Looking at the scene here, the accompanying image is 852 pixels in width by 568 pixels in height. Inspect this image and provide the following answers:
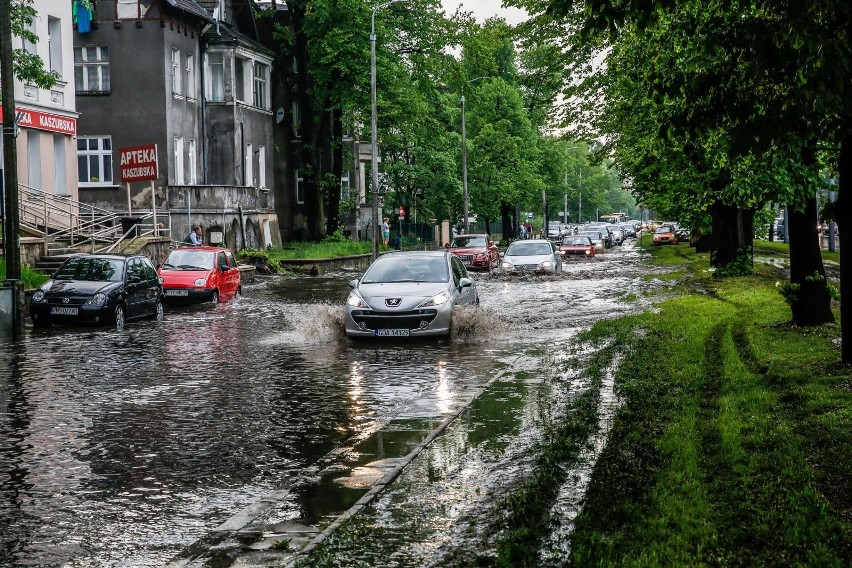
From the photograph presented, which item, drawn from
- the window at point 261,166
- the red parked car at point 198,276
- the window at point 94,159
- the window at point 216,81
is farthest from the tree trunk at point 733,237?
the window at point 261,166

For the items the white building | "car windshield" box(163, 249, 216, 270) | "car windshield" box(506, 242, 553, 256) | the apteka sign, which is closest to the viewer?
"car windshield" box(163, 249, 216, 270)

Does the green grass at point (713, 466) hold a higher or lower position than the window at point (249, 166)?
lower

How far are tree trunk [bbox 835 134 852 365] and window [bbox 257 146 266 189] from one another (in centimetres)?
4821

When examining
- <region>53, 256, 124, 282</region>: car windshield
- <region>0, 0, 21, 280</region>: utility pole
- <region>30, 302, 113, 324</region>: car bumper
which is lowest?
<region>30, 302, 113, 324</region>: car bumper

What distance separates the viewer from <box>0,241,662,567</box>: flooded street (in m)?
7.27

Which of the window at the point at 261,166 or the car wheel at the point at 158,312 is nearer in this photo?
the car wheel at the point at 158,312

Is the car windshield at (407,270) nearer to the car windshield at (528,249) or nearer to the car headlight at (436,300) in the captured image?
the car headlight at (436,300)

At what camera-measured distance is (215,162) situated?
2167 inches

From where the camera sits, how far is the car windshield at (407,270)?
Answer: 2084cm

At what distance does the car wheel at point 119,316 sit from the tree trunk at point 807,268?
539 inches

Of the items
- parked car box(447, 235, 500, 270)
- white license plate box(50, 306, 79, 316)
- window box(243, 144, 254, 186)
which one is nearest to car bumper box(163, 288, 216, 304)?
white license plate box(50, 306, 79, 316)

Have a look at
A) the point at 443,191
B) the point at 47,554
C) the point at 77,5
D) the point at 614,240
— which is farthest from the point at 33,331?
the point at 614,240

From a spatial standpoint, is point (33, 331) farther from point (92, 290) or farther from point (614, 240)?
point (614, 240)

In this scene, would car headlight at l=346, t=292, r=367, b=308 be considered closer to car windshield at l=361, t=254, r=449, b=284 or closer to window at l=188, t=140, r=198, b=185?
car windshield at l=361, t=254, r=449, b=284
